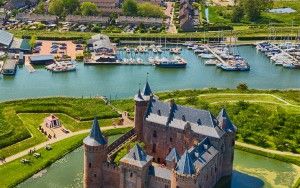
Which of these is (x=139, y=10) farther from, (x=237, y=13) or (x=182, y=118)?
(x=182, y=118)

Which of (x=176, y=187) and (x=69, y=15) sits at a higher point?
(x=69, y=15)

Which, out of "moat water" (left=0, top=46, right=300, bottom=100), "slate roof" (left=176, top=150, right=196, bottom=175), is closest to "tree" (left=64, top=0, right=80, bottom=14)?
"moat water" (left=0, top=46, right=300, bottom=100)

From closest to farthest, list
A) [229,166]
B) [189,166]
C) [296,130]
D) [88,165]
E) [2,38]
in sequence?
1. [189,166]
2. [88,165]
3. [229,166]
4. [296,130]
5. [2,38]

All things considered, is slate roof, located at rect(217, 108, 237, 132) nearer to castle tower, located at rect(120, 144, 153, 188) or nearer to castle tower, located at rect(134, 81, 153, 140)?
castle tower, located at rect(134, 81, 153, 140)

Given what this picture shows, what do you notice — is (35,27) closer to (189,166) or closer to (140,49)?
(140,49)

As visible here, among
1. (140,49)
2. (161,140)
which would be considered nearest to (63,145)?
(161,140)

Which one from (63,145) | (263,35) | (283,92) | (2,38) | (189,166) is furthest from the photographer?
A: (263,35)

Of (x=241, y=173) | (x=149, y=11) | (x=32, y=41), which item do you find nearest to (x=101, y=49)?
(x=32, y=41)

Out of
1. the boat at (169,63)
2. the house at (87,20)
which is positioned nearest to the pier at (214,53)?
the boat at (169,63)
